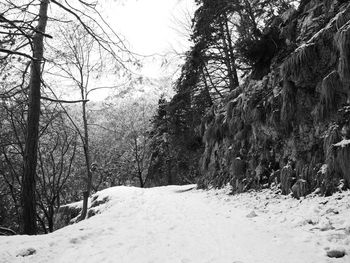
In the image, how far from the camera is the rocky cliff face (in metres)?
5.45

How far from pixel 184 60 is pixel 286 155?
1004 centimetres

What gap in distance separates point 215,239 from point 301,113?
4102 millimetres

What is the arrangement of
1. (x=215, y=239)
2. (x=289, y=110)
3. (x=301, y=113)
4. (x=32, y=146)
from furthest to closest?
(x=289, y=110)
(x=301, y=113)
(x=32, y=146)
(x=215, y=239)

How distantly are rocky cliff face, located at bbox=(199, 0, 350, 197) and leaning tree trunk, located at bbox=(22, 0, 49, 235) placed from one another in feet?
18.9

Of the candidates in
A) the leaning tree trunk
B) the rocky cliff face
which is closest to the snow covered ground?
the leaning tree trunk

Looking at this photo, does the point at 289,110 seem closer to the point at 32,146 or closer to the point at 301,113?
the point at 301,113

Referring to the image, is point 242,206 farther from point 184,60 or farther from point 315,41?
point 184,60

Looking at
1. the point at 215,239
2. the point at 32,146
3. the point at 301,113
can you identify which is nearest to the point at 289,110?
the point at 301,113

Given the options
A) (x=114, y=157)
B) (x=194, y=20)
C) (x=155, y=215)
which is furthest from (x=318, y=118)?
(x=114, y=157)

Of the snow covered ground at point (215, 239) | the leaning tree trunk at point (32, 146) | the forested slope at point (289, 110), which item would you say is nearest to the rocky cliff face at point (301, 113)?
the forested slope at point (289, 110)

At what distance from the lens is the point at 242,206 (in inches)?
284

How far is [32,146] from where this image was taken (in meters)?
5.57

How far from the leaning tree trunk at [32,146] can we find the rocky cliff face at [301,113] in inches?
226

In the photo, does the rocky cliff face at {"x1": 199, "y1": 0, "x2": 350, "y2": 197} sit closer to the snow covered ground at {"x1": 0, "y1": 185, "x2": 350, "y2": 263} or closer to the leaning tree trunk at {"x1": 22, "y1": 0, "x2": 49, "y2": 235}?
the snow covered ground at {"x1": 0, "y1": 185, "x2": 350, "y2": 263}
